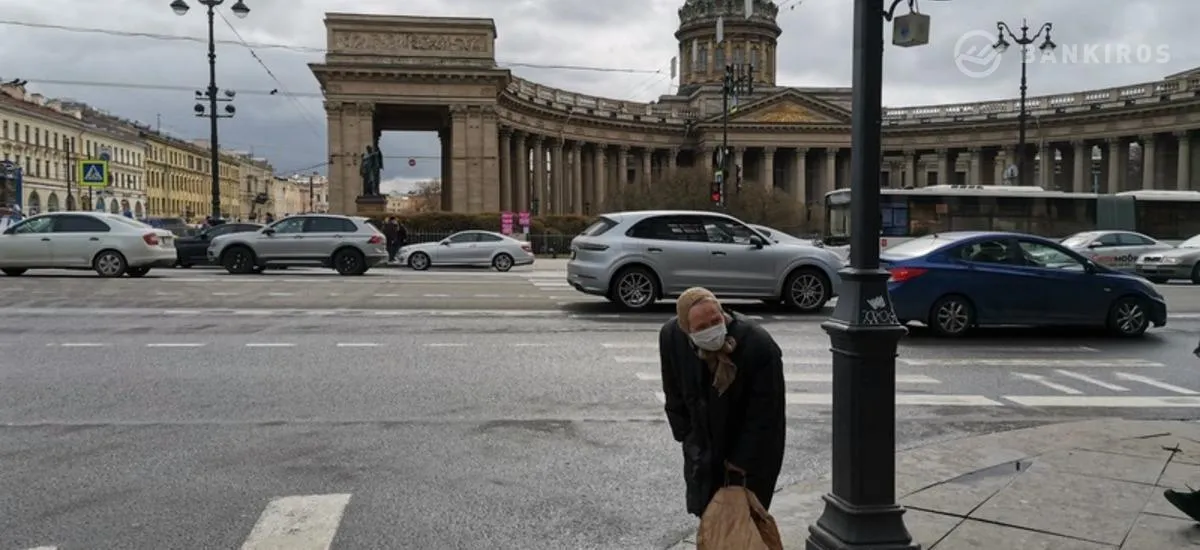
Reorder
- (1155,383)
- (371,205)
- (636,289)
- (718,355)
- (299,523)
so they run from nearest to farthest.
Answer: (718,355) < (299,523) < (1155,383) < (636,289) < (371,205)

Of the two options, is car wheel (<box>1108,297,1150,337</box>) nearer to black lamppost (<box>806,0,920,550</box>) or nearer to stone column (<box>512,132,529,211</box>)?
black lamppost (<box>806,0,920,550</box>)

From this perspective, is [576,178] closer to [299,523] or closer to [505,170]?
[505,170]

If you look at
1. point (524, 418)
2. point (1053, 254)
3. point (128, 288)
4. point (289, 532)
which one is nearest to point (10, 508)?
point (289, 532)

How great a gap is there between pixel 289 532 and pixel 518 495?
139 centimetres

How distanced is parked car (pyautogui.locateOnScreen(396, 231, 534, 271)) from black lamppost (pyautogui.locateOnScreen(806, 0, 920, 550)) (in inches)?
1049

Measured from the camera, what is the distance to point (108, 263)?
70.8 ft

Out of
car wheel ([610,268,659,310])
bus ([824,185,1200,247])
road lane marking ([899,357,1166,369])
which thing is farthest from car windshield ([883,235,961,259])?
bus ([824,185,1200,247])

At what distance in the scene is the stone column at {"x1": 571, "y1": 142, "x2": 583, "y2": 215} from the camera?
7850cm

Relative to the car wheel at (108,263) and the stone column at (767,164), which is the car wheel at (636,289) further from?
the stone column at (767,164)

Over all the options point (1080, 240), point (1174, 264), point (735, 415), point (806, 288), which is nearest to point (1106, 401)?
point (735, 415)

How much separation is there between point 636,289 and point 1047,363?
22.2 ft

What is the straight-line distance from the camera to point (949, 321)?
1313 centimetres

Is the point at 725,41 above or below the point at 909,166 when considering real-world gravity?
above

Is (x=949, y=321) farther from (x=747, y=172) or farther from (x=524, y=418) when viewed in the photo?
(x=747, y=172)
